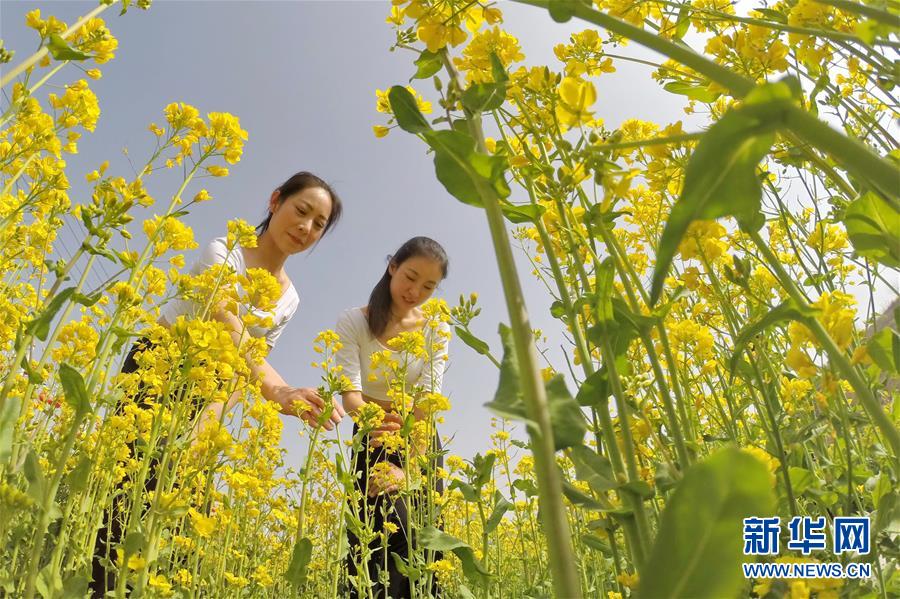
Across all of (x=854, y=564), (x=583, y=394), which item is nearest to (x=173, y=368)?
(x=583, y=394)

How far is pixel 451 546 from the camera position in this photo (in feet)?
3.50

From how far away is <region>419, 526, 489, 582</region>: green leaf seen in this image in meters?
1.06

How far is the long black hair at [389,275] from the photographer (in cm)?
422

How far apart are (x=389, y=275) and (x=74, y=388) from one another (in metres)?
3.51

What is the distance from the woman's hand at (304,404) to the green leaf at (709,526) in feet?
6.93

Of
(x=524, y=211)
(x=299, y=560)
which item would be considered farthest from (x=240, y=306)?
(x=524, y=211)

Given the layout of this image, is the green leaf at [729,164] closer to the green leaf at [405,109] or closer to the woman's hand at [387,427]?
the green leaf at [405,109]

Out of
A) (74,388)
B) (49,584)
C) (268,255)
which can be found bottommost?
(49,584)

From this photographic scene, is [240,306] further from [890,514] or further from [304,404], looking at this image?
[890,514]

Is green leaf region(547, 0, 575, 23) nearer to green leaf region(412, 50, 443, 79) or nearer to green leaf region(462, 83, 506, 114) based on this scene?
green leaf region(462, 83, 506, 114)

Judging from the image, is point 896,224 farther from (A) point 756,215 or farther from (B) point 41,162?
(B) point 41,162

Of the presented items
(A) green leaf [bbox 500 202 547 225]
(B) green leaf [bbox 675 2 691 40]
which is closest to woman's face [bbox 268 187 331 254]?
(B) green leaf [bbox 675 2 691 40]

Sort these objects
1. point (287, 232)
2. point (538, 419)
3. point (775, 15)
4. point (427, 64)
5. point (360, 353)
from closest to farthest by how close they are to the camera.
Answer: point (538, 419) < point (427, 64) < point (775, 15) < point (287, 232) < point (360, 353)

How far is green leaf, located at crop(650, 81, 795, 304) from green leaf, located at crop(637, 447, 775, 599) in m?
0.15
